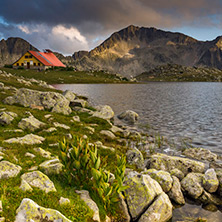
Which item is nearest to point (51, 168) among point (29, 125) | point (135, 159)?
point (135, 159)

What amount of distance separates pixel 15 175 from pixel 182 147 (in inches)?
631

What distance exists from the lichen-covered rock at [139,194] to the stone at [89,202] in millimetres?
1779

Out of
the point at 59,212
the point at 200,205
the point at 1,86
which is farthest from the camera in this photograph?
the point at 1,86

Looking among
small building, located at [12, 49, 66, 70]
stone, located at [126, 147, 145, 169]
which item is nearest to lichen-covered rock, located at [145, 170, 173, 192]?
stone, located at [126, 147, 145, 169]

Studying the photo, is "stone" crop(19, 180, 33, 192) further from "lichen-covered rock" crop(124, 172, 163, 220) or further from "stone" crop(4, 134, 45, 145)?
"stone" crop(4, 134, 45, 145)

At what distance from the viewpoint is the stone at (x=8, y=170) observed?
313 inches

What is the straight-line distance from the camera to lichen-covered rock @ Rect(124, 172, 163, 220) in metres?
8.38

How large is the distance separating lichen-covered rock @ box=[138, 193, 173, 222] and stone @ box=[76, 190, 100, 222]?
2.12 metres

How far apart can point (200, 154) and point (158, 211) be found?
10372 millimetres

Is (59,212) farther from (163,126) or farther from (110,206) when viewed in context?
(163,126)

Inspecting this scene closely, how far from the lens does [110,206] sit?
322 inches

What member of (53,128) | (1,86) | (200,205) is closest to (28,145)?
(53,128)

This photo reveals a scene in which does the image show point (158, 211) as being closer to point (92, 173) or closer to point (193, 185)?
point (92, 173)

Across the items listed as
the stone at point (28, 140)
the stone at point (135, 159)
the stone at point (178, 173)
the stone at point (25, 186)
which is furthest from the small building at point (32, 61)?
the stone at point (25, 186)
